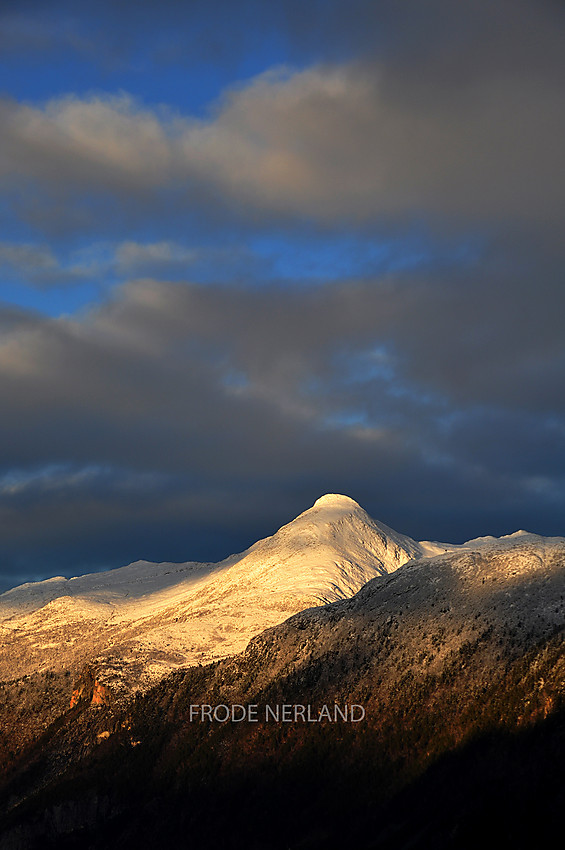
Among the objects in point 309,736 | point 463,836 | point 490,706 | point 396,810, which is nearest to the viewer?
point 463,836

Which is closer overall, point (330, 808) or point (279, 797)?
point (330, 808)

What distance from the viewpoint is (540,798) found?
13338cm

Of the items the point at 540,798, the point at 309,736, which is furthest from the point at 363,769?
the point at 540,798

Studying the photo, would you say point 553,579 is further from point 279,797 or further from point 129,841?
point 129,841

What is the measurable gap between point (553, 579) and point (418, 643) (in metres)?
31.4

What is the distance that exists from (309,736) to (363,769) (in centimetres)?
2129

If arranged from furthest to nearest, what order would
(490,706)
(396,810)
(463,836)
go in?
1. (490,706)
2. (396,810)
3. (463,836)

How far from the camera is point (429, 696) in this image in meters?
181

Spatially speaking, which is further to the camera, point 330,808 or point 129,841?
point 129,841

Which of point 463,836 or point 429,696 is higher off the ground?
point 429,696

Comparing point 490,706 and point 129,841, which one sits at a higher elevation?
point 490,706

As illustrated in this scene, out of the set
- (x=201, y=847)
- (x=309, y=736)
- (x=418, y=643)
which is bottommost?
(x=201, y=847)

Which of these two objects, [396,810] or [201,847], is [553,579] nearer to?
[396,810]

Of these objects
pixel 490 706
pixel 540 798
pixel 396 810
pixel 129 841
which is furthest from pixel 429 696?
pixel 129 841
